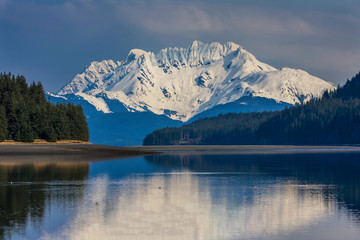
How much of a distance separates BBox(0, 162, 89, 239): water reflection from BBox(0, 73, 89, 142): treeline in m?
68.5

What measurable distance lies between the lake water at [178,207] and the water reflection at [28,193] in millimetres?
80

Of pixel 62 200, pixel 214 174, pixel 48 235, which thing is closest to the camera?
pixel 48 235

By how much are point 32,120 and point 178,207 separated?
12357 centimetres

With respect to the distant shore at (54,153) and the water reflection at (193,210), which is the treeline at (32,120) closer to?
the distant shore at (54,153)

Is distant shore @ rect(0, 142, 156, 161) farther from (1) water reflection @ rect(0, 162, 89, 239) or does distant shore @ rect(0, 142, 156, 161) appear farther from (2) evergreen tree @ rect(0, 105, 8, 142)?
(1) water reflection @ rect(0, 162, 89, 239)

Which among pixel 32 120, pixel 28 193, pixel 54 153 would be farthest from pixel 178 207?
pixel 32 120

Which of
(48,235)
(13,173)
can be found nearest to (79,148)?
(13,173)

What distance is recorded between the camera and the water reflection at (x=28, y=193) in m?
45.0

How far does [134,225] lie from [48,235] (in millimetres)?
6833

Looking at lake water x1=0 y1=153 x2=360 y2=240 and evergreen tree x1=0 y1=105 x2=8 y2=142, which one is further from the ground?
evergreen tree x1=0 y1=105 x2=8 y2=142

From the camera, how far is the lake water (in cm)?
4141

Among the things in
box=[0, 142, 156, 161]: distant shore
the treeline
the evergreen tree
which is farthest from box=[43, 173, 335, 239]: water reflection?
the treeline

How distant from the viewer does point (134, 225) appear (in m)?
44.0

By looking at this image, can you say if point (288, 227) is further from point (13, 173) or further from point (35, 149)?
point (35, 149)
